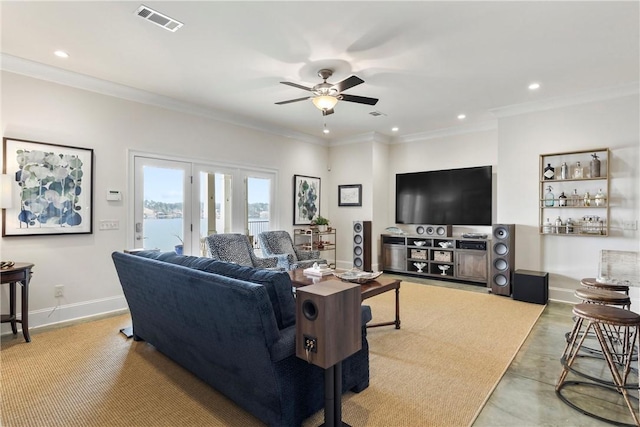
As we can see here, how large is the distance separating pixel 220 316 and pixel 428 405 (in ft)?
4.90

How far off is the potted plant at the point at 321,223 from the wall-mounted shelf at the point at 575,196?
367 centimetres

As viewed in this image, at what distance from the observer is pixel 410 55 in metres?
3.33

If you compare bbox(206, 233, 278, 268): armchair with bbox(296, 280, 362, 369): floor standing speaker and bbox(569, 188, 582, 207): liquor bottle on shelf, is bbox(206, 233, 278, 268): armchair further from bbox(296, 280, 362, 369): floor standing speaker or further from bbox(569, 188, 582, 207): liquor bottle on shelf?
bbox(569, 188, 582, 207): liquor bottle on shelf

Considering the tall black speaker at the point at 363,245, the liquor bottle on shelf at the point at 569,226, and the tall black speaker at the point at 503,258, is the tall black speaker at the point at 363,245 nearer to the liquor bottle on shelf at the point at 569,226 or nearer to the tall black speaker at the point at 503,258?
the tall black speaker at the point at 503,258

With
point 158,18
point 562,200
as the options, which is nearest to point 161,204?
point 158,18

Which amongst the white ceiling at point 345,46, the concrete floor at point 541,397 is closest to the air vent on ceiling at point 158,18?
the white ceiling at point 345,46

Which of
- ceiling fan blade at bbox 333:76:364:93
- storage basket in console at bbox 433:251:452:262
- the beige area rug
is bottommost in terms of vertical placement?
the beige area rug

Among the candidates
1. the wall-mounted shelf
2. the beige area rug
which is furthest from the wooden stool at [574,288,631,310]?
the wall-mounted shelf

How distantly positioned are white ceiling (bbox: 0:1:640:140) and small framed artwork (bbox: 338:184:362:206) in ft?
8.33

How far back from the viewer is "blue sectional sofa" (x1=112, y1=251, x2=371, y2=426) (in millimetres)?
1730

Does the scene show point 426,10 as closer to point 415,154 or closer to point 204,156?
point 204,156

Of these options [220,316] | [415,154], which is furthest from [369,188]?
[220,316]

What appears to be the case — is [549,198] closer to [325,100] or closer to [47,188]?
[325,100]

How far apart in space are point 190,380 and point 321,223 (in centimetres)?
436
